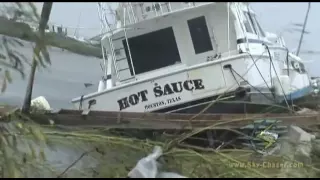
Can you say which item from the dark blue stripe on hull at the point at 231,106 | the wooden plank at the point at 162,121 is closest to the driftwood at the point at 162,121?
the wooden plank at the point at 162,121

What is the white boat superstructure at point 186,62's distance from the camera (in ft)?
26.5

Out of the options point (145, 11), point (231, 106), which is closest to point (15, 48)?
point (231, 106)

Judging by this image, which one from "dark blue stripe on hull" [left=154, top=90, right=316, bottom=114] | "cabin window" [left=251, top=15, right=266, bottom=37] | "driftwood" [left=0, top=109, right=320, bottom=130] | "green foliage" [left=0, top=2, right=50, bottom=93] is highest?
"green foliage" [left=0, top=2, right=50, bottom=93]

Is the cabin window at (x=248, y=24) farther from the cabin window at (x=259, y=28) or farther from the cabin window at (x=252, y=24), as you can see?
the cabin window at (x=259, y=28)

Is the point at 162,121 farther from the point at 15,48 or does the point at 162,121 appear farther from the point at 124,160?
the point at 15,48

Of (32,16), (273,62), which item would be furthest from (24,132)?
(273,62)

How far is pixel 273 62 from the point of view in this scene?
9258mm

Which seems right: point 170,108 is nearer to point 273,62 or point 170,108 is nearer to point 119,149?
point 273,62

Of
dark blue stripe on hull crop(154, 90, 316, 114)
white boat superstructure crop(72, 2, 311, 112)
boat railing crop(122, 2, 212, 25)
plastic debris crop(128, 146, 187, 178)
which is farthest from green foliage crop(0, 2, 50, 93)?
boat railing crop(122, 2, 212, 25)

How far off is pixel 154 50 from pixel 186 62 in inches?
22.4

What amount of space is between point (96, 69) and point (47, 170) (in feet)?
52.7

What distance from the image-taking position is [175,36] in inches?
361

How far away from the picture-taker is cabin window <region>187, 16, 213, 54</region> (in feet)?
30.2

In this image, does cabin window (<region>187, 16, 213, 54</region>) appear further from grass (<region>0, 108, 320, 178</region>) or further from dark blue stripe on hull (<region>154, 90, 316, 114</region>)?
grass (<region>0, 108, 320, 178</region>)
